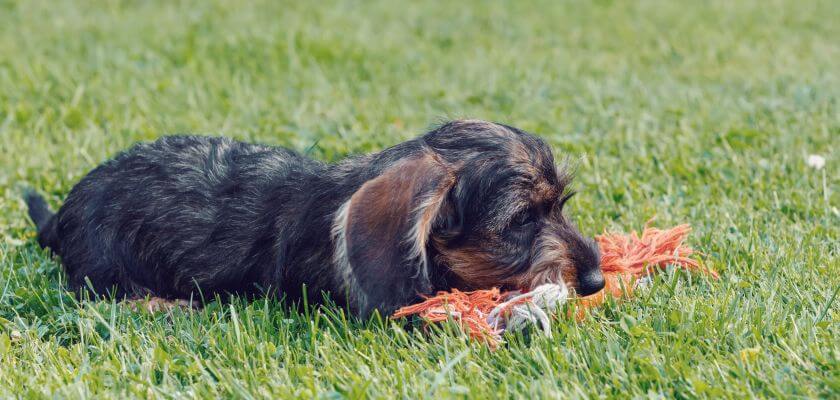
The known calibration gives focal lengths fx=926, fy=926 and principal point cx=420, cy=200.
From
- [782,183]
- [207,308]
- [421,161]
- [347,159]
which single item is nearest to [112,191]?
[207,308]

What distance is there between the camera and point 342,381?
3.54 meters

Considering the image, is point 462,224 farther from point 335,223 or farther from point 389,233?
point 335,223

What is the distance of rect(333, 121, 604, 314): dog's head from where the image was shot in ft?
12.5

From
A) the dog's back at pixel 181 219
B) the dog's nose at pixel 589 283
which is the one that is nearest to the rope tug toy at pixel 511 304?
the dog's nose at pixel 589 283

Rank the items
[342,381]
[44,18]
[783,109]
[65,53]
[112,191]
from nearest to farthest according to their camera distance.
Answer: [342,381] < [112,191] < [783,109] < [65,53] < [44,18]

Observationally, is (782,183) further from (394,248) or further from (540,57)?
(540,57)

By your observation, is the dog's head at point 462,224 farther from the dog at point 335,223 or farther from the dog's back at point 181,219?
the dog's back at point 181,219

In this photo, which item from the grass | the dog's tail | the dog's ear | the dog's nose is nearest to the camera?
the grass

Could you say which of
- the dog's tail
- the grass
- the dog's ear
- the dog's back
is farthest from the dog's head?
the dog's tail

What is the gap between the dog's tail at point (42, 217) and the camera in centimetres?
514

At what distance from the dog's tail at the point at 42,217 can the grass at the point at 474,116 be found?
10 cm

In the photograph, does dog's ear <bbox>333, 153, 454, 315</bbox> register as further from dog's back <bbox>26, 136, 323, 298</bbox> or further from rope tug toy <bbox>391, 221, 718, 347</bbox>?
dog's back <bbox>26, 136, 323, 298</bbox>

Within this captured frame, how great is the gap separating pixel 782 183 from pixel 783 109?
188cm

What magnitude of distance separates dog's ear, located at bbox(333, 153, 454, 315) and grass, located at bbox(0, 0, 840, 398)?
160 mm
